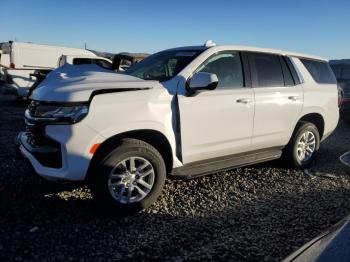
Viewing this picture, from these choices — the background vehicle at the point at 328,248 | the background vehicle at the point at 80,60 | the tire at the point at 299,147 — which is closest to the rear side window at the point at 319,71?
the tire at the point at 299,147

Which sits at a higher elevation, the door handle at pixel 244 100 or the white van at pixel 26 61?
the white van at pixel 26 61

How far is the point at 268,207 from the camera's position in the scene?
424 centimetres

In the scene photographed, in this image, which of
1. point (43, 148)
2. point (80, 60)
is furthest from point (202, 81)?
point (80, 60)

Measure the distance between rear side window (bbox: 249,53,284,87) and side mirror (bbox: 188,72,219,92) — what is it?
1072mm

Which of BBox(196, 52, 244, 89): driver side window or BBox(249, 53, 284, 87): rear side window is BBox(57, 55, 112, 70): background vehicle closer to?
BBox(249, 53, 284, 87): rear side window

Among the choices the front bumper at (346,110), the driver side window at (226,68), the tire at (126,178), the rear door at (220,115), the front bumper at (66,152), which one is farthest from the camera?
the front bumper at (346,110)

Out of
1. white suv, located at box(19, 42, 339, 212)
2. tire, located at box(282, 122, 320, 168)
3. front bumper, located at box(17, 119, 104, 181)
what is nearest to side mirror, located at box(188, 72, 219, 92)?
white suv, located at box(19, 42, 339, 212)

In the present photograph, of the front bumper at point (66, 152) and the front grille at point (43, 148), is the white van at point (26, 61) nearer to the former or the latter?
the front grille at point (43, 148)

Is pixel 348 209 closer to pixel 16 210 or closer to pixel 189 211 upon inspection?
pixel 189 211

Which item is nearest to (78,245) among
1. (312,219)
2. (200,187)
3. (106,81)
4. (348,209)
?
(106,81)

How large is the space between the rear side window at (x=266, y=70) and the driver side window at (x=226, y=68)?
9.8 inches

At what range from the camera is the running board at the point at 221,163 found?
4.25 m

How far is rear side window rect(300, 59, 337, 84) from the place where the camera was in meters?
5.86

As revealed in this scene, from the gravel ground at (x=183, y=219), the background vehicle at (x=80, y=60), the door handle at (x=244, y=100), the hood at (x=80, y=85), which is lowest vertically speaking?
the gravel ground at (x=183, y=219)
